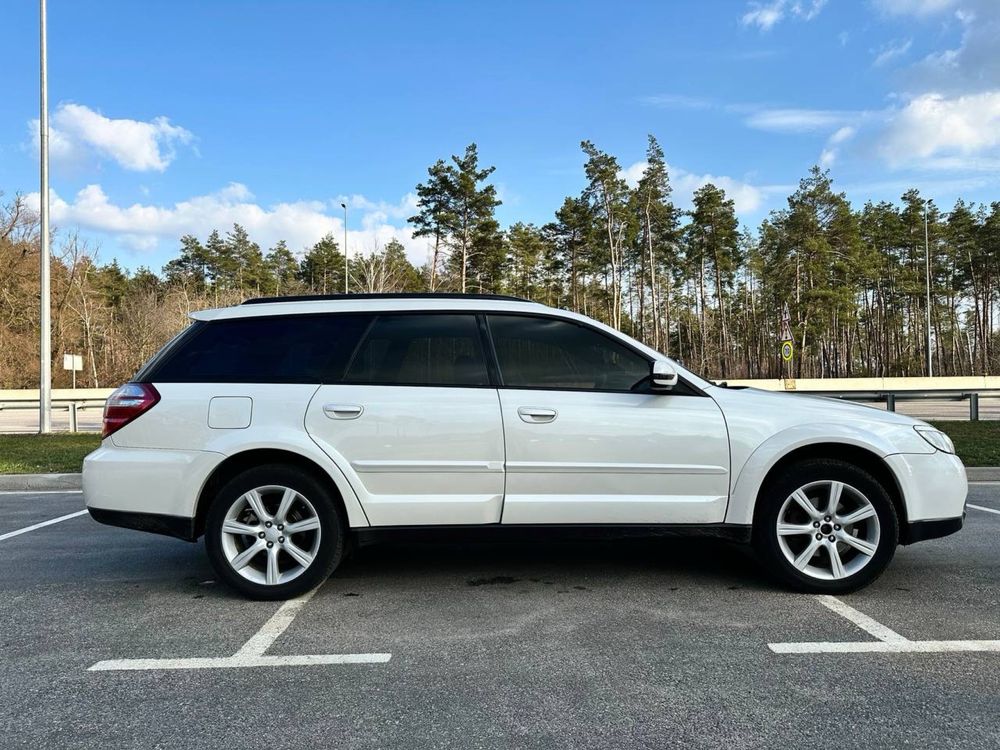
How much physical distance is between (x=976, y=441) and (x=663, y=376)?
981 cm

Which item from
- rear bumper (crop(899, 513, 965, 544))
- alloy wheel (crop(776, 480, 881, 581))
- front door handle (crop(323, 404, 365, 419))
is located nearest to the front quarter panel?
alloy wheel (crop(776, 480, 881, 581))

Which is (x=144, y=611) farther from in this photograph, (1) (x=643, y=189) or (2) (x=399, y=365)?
(1) (x=643, y=189)

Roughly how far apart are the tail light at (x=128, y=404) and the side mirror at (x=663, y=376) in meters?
2.94

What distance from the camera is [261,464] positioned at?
3.93 meters

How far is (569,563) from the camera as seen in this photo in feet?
15.5

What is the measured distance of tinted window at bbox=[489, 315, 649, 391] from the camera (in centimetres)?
398

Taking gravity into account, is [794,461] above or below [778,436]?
below

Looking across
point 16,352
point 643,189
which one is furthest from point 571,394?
point 643,189

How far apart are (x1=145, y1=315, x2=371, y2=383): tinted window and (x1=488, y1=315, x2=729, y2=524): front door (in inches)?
40.8

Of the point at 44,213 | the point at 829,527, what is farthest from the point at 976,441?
the point at 44,213

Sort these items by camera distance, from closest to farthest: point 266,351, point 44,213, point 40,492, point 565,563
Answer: point 266,351 → point 565,563 → point 40,492 → point 44,213

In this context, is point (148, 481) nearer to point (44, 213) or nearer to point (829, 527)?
point (829, 527)

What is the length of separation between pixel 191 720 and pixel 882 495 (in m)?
3.78

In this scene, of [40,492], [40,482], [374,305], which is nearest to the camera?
[374,305]
